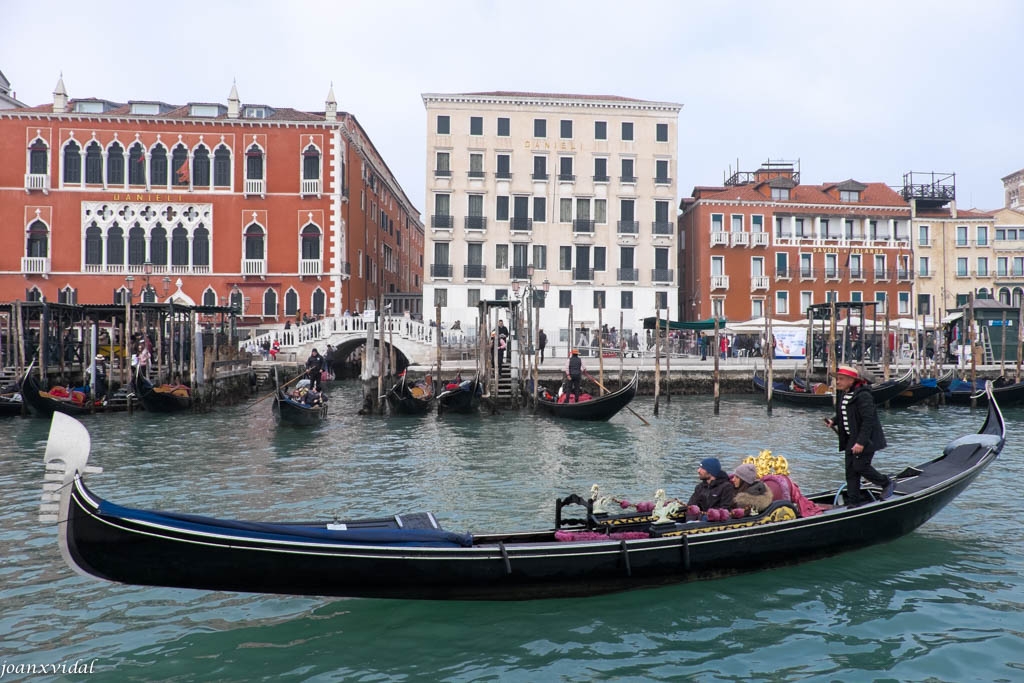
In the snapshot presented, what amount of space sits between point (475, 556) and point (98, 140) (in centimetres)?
2742

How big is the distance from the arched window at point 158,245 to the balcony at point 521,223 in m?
12.6

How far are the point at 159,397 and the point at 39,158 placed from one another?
15.8m

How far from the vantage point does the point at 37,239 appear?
2692cm

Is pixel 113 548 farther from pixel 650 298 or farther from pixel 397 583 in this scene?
pixel 650 298

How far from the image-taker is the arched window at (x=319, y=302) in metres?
27.7

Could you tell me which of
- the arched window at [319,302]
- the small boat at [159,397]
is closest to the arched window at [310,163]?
the arched window at [319,302]

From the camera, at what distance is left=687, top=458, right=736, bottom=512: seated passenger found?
221 inches

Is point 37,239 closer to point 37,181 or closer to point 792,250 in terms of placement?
point 37,181

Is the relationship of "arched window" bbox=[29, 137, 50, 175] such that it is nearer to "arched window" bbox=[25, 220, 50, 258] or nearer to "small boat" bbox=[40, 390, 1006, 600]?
"arched window" bbox=[25, 220, 50, 258]

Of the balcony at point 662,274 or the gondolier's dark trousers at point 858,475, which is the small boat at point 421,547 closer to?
the gondolier's dark trousers at point 858,475

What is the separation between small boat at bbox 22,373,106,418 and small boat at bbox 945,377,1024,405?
1937cm

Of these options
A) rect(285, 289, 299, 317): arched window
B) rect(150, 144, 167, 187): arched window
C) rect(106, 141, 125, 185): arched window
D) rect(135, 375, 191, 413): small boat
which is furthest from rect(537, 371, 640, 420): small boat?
rect(106, 141, 125, 185): arched window

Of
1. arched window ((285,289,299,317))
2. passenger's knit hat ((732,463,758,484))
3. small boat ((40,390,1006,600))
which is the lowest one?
small boat ((40,390,1006,600))

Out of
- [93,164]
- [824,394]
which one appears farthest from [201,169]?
[824,394]
